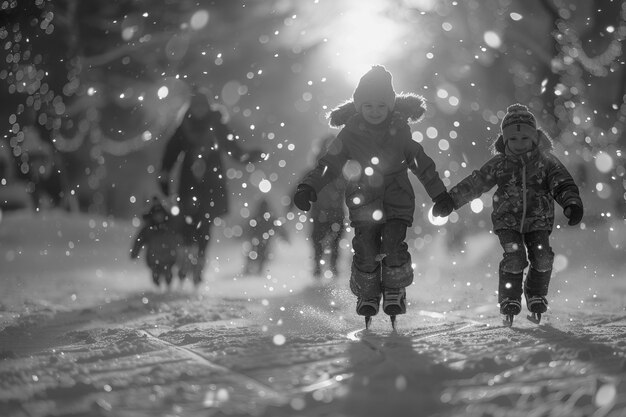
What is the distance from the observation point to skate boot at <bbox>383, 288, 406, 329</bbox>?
4172 mm

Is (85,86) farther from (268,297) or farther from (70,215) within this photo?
(268,297)

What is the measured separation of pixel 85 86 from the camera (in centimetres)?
1082

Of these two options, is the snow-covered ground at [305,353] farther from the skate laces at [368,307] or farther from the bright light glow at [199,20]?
the bright light glow at [199,20]

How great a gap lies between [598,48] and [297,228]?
15.2ft

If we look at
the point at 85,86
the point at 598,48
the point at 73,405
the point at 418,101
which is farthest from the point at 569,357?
the point at 85,86

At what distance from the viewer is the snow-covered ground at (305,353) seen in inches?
81.5

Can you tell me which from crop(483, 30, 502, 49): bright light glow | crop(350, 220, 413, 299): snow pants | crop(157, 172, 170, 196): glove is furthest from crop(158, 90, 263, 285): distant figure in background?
crop(350, 220, 413, 299): snow pants

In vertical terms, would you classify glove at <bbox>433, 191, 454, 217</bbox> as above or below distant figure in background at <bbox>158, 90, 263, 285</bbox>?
below

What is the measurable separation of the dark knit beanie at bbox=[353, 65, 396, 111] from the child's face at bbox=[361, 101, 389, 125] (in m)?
0.03

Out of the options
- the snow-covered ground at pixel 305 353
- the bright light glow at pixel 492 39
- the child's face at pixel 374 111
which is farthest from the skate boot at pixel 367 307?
the bright light glow at pixel 492 39

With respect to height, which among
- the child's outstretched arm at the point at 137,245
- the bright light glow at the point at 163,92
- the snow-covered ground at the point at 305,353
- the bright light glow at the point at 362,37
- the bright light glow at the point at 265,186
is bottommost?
the snow-covered ground at the point at 305,353

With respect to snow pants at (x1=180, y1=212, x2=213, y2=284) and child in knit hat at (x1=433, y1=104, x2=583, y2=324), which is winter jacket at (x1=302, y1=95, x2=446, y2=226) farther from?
snow pants at (x1=180, y1=212, x2=213, y2=284)

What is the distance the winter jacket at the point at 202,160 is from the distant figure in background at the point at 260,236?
0.56m

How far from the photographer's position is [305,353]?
3.00 m
